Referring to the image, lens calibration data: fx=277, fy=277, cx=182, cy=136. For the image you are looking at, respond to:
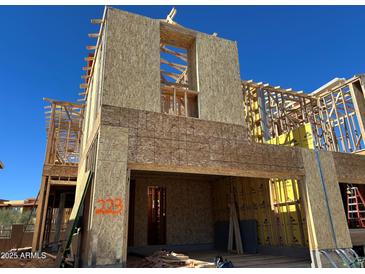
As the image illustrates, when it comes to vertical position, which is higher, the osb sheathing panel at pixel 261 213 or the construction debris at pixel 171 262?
the osb sheathing panel at pixel 261 213

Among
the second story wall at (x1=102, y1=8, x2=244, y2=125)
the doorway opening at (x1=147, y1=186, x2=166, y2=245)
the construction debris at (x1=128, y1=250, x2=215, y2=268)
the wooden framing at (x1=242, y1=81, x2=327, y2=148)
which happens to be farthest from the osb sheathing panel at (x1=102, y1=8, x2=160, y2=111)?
the doorway opening at (x1=147, y1=186, x2=166, y2=245)

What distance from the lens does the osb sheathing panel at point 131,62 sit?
9078 mm

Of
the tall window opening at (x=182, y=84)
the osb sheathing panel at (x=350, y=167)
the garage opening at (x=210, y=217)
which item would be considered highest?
the tall window opening at (x=182, y=84)

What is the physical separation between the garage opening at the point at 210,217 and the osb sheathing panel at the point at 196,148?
2.93 m

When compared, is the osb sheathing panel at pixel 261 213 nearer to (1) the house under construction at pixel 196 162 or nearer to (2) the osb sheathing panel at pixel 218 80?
(1) the house under construction at pixel 196 162

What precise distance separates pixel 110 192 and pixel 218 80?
621 cm

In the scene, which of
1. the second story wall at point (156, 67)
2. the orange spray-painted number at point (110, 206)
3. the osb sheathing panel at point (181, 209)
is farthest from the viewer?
the osb sheathing panel at point (181, 209)

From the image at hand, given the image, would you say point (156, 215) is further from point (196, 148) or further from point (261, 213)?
point (196, 148)

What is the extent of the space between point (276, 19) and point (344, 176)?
10.3m

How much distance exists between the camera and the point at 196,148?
884 cm

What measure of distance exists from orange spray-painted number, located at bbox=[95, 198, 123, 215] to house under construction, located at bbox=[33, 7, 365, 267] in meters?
0.03

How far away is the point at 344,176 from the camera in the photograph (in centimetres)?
1124

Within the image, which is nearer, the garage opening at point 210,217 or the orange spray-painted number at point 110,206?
the orange spray-painted number at point 110,206

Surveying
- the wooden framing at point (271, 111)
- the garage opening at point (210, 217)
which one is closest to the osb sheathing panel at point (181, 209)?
the garage opening at point (210, 217)
